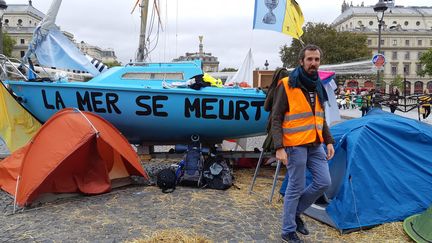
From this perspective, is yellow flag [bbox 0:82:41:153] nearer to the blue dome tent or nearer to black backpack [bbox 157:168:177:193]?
black backpack [bbox 157:168:177:193]

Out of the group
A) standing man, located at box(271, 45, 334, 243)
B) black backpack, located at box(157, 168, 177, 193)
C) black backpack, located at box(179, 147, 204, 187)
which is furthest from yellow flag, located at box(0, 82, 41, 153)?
standing man, located at box(271, 45, 334, 243)

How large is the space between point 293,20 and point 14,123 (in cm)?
529

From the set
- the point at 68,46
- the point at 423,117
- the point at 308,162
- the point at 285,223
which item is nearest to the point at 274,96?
the point at 308,162

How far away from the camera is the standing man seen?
3824 mm

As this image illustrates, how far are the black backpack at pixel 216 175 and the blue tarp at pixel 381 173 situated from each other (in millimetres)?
1765

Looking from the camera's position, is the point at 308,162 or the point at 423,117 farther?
the point at 423,117

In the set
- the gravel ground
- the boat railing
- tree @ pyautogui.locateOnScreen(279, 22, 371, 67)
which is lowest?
the gravel ground

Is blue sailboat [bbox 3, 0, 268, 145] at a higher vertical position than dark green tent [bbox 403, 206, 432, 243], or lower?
higher

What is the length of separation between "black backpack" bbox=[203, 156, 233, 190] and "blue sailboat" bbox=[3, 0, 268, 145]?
27.2 inches

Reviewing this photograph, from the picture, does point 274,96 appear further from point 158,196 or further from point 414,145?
point 158,196

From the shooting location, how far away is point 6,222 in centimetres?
465

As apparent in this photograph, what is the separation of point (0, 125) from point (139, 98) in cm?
264

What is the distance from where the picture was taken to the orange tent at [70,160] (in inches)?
203

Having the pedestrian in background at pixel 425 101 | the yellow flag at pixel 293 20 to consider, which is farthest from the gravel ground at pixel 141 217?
the pedestrian in background at pixel 425 101
